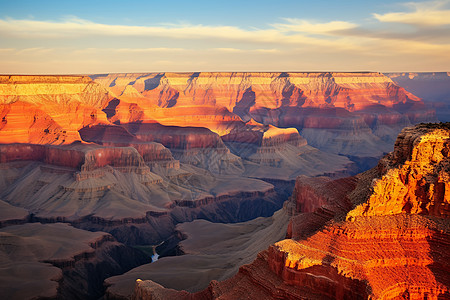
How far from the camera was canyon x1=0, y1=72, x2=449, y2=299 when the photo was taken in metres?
34.9

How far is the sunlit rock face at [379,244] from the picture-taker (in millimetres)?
29094

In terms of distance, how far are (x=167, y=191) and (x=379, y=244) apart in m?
83.9

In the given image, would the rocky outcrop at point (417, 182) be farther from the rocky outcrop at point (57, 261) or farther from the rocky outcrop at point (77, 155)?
the rocky outcrop at point (77, 155)

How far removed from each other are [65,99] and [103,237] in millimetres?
66891

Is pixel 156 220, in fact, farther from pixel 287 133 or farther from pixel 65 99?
pixel 287 133

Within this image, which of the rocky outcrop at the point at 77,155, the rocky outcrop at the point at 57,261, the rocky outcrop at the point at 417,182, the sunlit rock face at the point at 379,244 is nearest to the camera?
A: the sunlit rock face at the point at 379,244

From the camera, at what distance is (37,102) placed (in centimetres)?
13050

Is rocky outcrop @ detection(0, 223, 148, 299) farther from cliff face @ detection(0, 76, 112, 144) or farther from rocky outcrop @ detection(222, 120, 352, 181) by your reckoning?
rocky outcrop @ detection(222, 120, 352, 181)

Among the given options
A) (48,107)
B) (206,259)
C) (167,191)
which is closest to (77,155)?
(167,191)

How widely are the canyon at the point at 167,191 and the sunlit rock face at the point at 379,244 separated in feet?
0.50

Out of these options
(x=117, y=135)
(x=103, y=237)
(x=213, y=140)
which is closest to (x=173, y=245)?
(x=103, y=237)

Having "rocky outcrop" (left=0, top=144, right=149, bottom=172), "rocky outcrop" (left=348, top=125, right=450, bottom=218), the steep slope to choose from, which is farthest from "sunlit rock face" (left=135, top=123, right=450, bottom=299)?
"rocky outcrop" (left=0, top=144, right=149, bottom=172)

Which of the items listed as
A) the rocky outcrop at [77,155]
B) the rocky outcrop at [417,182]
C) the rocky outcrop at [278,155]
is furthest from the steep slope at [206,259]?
the rocky outcrop at [278,155]

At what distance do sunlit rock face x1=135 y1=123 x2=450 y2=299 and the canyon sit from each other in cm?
15
